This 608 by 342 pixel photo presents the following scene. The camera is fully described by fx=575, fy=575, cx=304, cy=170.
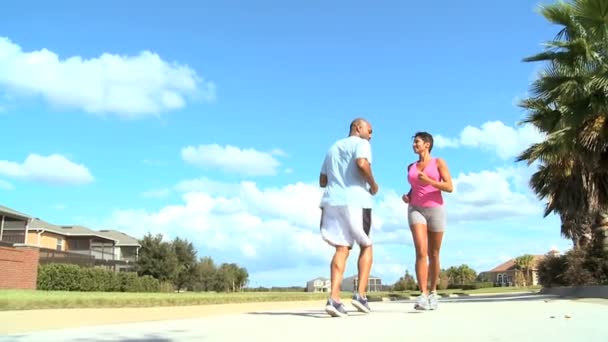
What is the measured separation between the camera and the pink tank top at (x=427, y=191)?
708 centimetres

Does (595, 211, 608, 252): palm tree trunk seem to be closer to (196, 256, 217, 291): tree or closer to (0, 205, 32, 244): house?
(0, 205, 32, 244): house

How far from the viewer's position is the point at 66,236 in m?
52.9

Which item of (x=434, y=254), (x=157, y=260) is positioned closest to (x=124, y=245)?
(x=157, y=260)

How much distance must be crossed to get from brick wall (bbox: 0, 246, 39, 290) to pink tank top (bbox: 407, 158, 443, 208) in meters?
22.5

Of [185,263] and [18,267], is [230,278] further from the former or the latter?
[18,267]

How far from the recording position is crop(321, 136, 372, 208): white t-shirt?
20.4ft

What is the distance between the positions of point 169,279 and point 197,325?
40.8m

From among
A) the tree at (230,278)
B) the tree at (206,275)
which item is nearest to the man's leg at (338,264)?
the tree at (206,275)

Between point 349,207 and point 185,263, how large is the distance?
42.4 m

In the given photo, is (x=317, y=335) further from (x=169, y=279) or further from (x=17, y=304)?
(x=169, y=279)

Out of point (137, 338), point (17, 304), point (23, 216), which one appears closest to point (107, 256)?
point (23, 216)

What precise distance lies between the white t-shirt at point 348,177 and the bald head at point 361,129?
→ 0.12 m

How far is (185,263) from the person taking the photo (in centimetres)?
4672

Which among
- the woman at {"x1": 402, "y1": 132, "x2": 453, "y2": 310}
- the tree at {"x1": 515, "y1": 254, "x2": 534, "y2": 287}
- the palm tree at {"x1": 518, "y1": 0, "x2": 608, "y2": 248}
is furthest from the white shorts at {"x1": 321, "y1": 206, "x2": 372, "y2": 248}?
the tree at {"x1": 515, "y1": 254, "x2": 534, "y2": 287}
